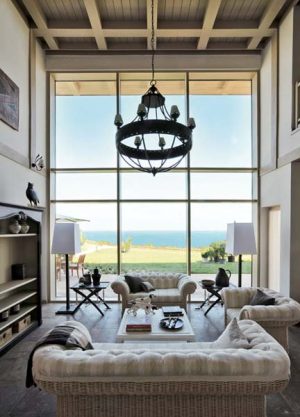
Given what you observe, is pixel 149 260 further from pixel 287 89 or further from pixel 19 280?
pixel 287 89

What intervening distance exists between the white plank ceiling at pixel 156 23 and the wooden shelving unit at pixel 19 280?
3.67 meters

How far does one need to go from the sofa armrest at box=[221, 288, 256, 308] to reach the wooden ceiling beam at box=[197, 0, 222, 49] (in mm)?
4778

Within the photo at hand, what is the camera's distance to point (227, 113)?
22.7 feet

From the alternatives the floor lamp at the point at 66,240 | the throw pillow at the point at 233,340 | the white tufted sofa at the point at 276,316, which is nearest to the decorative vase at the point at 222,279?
the white tufted sofa at the point at 276,316

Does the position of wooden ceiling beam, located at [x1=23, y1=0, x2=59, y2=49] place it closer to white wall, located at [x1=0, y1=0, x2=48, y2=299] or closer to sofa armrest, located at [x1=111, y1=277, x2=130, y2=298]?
white wall, located at [x1=0, y1=0, x2=48, y2=299]

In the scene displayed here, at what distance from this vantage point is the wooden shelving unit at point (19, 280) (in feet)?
13.5

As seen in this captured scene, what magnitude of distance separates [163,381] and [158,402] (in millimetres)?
214

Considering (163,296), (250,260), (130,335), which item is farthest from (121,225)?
(130,335)

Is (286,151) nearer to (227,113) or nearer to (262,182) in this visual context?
(262,182)

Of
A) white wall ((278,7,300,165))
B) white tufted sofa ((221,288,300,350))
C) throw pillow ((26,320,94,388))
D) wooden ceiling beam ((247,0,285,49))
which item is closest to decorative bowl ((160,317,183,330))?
white tufted sofa ((221,288,300,350))

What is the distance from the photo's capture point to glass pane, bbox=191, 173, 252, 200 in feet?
21.9

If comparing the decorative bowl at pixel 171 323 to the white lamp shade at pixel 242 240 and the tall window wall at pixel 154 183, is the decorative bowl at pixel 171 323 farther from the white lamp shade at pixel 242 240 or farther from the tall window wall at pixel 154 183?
the tall window wall at pixel 154 183

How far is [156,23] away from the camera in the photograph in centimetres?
568

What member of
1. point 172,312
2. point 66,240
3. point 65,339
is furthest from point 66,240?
point 65,339
